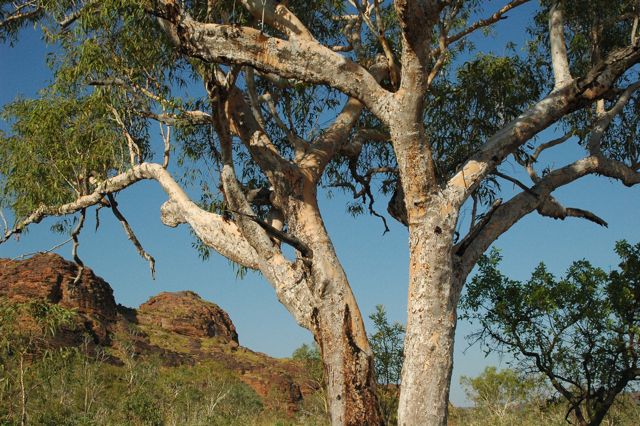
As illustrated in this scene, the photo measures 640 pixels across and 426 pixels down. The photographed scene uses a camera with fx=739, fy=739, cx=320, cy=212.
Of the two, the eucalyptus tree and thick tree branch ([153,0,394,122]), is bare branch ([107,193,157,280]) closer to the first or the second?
the eucalyptus tree

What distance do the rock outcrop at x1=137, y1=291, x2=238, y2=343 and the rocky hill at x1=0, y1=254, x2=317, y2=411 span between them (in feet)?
Result: 0.25

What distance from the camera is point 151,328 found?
178 ft

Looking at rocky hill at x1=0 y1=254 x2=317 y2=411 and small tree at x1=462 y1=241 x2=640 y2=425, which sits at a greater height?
rocky hill at x1=0 y1=254 x2=317 y2=411

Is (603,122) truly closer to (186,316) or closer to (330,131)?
(330,131)

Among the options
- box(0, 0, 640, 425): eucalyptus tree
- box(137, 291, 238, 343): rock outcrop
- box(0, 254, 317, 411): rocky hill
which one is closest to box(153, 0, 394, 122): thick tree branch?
box(0, 0, 640, 425): eucalyptus tree

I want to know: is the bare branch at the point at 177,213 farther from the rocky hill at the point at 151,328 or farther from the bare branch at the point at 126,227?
the rocky hill at the point at 151,328

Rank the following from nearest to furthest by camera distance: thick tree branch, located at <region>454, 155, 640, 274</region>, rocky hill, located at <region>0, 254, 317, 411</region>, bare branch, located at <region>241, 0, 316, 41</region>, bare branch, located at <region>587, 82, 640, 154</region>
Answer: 1. thick tree branch, located at <region>454, 155, 640, 274</region>
2. bare branch, located at <region>241, 0, 316, 41</region>
3. bare branch, located at <region>587, 82, 640, 154</region>
4. rocky hill, located at <region>0, 254, 317, 411</region>

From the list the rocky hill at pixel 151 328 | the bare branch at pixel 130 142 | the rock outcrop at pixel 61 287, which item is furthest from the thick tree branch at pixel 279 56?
the rock outcrop at pixel 61 287

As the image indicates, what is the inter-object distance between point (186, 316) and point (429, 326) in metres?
52.5

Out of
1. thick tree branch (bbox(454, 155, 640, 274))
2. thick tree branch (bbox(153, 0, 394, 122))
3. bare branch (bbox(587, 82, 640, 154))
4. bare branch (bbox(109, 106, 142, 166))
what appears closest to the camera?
thick tree branch (bbox(153, 0, 394, 122))

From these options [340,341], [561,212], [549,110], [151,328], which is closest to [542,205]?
[561,212]

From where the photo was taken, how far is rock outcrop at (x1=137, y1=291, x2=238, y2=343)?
55.9 metres

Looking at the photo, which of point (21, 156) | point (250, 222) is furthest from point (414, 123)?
point (21, 156)

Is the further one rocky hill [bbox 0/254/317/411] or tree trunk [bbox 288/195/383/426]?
rocky hill [bbox 0/254/317/411]
